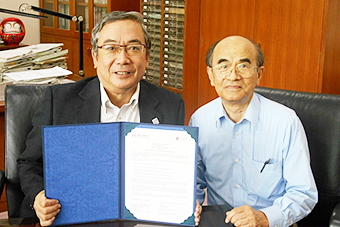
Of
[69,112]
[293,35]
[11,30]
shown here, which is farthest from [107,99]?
[11,30]

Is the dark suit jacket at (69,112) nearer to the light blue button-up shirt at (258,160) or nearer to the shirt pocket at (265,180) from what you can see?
the light blue button-up shirt at (258,160)

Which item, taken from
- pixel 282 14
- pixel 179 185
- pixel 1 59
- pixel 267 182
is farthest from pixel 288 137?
pixel 282 14

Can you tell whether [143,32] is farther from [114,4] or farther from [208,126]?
[114,4]

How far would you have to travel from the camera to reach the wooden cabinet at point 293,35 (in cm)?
332

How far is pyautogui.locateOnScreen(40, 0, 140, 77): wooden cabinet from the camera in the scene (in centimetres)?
562

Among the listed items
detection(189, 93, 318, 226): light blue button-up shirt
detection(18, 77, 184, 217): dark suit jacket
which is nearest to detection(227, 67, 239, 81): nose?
detection(189, 93, 318, 226): light blue button-up shirt

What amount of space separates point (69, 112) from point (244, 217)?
737mm

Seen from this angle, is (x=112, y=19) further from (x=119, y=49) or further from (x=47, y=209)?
(x=47, y=209)

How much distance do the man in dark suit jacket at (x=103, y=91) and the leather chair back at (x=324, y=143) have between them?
19.7 inches

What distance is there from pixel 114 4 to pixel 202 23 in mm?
1464

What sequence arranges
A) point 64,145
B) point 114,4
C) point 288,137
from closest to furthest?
point 64,145 < point 288,137 < point 114,4

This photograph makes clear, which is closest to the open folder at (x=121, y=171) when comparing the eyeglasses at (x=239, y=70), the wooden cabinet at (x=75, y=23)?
the eyeglasses at (x=239, y=70)

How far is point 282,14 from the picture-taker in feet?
11.7

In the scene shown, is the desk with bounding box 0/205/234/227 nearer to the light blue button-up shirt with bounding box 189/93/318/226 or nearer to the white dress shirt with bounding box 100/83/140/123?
the light blue button-up shirt with bounding box 189/93/318/226
